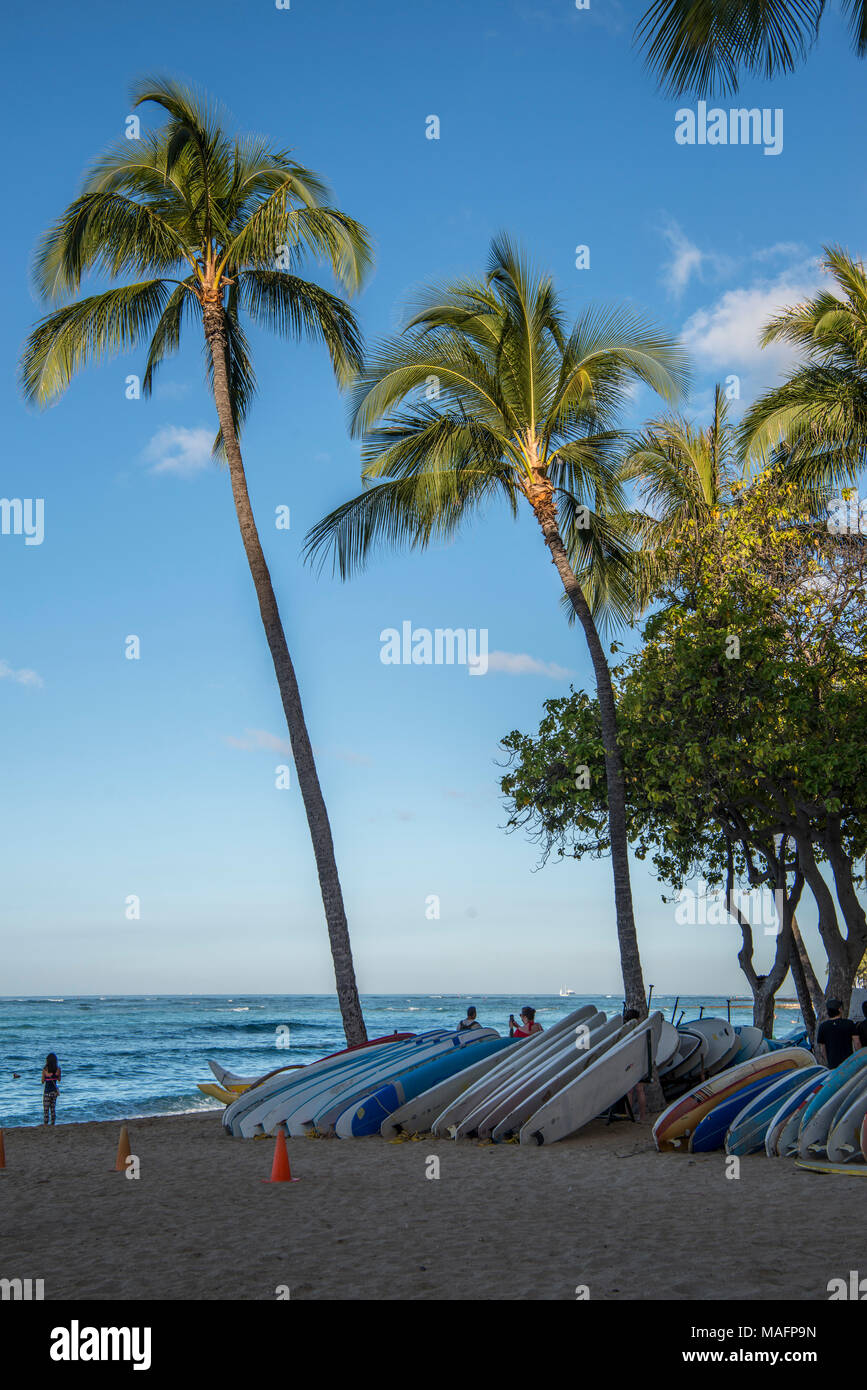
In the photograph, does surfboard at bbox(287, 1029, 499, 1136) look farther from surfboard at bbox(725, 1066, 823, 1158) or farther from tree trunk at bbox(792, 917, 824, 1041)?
tree trunk at bbox(792, 917, 824, 1041)

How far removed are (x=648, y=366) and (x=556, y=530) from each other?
102 inches

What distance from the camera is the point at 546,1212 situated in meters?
7.24

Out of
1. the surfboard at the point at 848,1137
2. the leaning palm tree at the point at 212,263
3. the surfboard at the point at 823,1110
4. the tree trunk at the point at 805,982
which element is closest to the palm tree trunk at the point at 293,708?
the leaning palm tree at the point at 212,263

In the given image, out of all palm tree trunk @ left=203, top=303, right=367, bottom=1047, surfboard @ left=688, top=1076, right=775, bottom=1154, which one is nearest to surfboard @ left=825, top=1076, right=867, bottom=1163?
surfboard @ left=688, top=1076, right=775, bottom=1154

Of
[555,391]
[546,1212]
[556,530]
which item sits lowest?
[546,1212]

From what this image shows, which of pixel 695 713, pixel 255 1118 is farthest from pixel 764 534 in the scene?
pixel 255 1118

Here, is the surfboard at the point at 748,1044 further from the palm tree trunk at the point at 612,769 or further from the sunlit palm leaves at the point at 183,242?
the sunlit palm leaves at the point at 183,242

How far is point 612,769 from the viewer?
1434 cm

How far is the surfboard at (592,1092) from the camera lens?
10.8 m

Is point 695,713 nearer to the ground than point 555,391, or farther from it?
nearer to the ground

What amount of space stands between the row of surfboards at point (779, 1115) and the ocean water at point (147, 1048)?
18.2 ft

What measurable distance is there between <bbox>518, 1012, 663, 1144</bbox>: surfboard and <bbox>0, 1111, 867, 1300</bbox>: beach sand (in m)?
0.26
